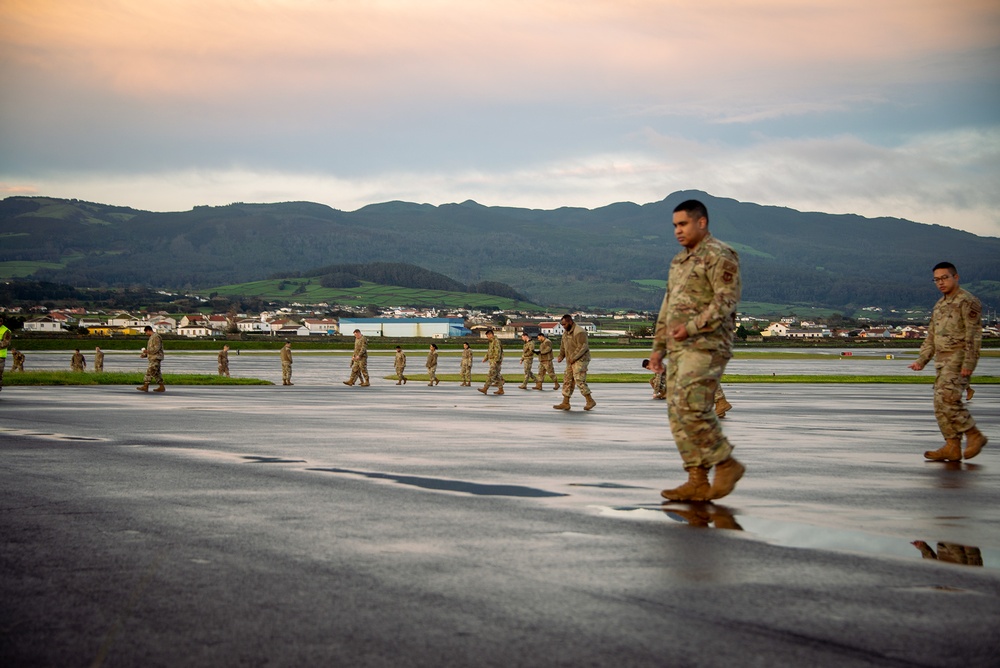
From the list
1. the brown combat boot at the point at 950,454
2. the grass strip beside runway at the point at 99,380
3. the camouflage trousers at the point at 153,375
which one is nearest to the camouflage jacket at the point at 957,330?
the brown combat boot at the point at 950,454

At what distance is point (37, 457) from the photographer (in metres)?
12.1

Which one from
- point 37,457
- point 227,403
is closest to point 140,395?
point 227,403

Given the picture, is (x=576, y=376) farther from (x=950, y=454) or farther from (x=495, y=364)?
(x=950, y=454)

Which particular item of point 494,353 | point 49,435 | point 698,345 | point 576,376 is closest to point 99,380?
point 494,353

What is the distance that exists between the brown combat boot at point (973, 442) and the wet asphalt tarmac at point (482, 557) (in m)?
0.32

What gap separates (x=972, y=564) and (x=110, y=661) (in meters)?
4.79

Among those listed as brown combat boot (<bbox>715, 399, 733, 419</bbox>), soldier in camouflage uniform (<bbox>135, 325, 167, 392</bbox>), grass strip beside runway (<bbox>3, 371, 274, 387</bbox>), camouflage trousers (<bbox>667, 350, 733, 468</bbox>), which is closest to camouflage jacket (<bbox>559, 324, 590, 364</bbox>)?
brown combat boot (<bbox>715, 399, 733, 419</bbox>)

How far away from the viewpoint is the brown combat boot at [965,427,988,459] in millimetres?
12773

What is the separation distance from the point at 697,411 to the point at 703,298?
1052mm

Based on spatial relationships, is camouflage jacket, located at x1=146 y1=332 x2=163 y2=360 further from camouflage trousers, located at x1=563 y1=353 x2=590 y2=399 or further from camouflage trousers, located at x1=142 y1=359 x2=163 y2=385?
camouflage trousers, located at x1=563 y1=353 x2=590 y2=399

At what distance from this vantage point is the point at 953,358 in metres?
13.2

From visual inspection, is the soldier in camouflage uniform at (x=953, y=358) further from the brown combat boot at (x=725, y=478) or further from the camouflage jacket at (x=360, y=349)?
the camouflage jacket at (x=360, y=349)

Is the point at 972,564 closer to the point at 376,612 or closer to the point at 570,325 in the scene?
the point at 376,612

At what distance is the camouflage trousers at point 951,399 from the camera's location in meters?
12.8
